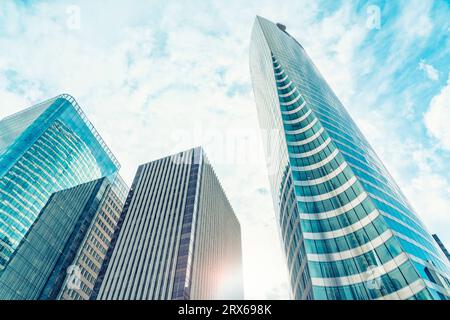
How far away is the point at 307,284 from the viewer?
46000mm

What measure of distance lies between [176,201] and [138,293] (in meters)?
33.1

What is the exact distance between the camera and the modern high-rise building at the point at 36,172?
93.0m

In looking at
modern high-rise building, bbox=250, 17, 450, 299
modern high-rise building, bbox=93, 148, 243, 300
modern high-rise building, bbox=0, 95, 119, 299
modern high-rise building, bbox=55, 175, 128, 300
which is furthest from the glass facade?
modern high-rise building, bbox=250, 17, 450, 299

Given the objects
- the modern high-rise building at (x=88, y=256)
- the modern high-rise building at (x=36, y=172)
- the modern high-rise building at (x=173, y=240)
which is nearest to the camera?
the modern high-rise building at (x=173, y=240)

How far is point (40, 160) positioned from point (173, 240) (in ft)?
223

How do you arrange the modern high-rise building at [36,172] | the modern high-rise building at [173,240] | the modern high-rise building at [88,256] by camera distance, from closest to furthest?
the modern high-rise building at [173,240], the modern high-rise building at [36,172], the modern high-rise building at [88,256]

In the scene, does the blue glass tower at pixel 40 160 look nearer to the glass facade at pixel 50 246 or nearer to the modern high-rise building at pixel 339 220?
the glass facade at pixel 50 246

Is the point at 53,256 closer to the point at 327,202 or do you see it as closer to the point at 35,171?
the point at 35,171

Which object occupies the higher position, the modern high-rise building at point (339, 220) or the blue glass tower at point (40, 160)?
the blue glass tower at point (40, 160)

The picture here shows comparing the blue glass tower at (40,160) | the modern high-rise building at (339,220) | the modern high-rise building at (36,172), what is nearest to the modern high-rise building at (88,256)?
the modern high-rise building at (36,172)

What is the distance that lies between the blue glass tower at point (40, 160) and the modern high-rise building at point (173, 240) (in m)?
32.9
